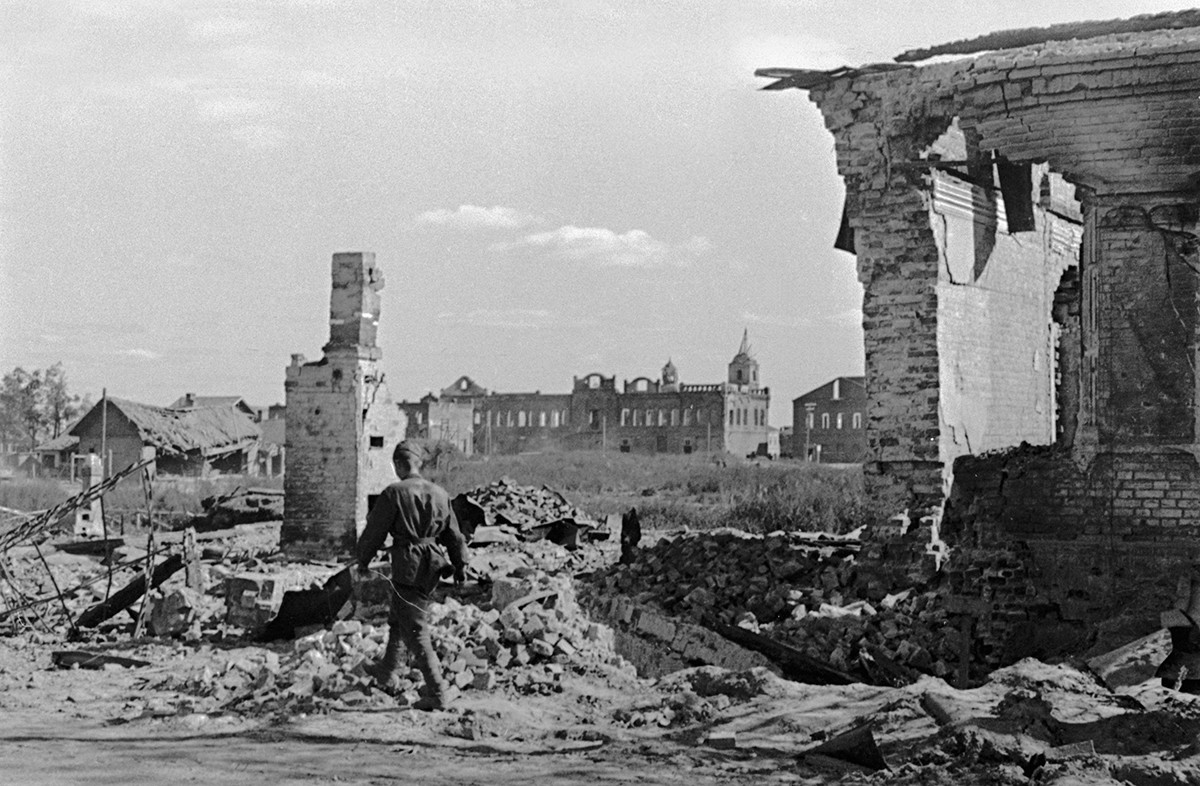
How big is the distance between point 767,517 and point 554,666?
14974 mm

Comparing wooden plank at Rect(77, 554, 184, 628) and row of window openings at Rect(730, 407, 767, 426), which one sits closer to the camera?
wooden plank at Rect(77, 554, 184, 628)

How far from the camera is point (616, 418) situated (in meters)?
65.5

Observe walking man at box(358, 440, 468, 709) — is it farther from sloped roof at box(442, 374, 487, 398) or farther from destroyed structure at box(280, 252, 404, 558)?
sloped roof at box(442, 374, 487, 398)

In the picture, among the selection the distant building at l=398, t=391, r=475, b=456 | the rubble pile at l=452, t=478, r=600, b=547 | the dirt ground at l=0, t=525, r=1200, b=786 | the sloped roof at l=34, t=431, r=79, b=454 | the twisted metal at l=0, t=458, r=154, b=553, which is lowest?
the dirt ground at l=0, t=525, r=1200, b=786

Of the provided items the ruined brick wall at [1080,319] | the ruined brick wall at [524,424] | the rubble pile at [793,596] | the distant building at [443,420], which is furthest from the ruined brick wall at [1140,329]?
the ruined brick wall at [524,424]

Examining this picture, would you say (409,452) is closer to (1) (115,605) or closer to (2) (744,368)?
(1) (115,605)

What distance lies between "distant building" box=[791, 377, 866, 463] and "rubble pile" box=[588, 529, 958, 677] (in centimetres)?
4735

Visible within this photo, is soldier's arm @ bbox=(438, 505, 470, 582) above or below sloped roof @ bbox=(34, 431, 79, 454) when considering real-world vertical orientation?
below

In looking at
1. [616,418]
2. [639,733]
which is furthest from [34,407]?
[639,733]

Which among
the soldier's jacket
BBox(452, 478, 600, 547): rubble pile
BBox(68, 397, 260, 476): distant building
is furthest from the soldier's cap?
BBox(68, 397, 260, 476): distant building

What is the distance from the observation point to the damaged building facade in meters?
10.0

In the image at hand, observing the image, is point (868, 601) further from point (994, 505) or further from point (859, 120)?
point (859, 120)

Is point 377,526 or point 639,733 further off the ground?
point 377,526

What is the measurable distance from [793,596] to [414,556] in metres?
4.64
